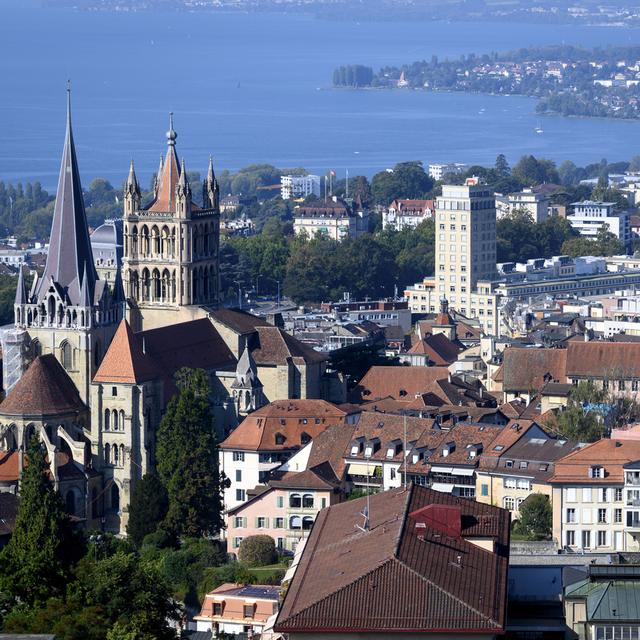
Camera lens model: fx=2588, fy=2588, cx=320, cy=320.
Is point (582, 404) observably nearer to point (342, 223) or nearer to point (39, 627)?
point (39, 627)

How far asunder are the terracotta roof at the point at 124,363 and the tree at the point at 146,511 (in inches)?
222

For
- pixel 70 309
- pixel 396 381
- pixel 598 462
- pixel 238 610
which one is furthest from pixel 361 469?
pixel 238 610

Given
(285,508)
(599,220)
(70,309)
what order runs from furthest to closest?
(599,220) < (70,309) < (285,508)

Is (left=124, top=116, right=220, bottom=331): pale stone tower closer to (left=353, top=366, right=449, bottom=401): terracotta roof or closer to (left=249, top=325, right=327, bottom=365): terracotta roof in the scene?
(left=249, top=325, right=327, bottom=365): terracotta roof

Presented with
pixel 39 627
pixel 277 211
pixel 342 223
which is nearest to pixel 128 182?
pixel 39 627

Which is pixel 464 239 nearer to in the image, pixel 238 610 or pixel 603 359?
pixel 603 359

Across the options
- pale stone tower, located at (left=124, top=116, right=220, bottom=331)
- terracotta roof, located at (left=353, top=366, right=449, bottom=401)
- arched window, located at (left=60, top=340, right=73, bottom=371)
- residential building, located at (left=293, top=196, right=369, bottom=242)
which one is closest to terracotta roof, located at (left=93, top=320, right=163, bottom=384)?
arched window, located at (left=60, top=340, right=73, bottom=371)

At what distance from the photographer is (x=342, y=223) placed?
6609 inches

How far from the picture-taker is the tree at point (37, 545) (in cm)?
5453

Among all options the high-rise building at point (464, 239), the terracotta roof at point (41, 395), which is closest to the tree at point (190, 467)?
the terracotta roof at point (41, 395)

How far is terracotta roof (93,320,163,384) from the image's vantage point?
7506 centimetres

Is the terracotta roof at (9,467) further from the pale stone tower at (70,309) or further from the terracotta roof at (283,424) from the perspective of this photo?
the terracotta roof at (283,424)

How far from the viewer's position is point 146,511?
228 ft

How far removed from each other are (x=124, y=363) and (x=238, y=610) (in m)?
21.1
